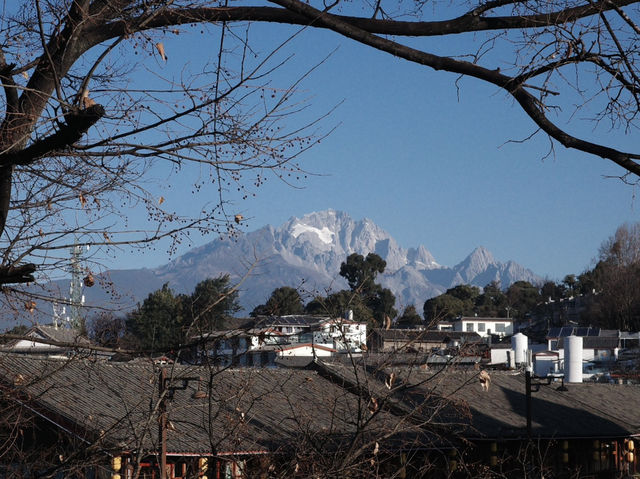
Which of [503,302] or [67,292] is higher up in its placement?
[503,302]

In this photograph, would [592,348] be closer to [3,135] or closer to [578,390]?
[578,390]

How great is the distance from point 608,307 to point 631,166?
7677 cm

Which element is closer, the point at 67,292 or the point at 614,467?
the point at 67,292

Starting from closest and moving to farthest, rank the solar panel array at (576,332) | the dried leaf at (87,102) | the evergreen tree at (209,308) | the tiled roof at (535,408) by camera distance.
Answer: the dried leaf at (87,102) → the evergreen tree at (209,308) → the tiled roof at (535,408) → the solar panel array at (576,332)

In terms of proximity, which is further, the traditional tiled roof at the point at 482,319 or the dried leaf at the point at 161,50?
the traditional tiled roof at the point at 482,319

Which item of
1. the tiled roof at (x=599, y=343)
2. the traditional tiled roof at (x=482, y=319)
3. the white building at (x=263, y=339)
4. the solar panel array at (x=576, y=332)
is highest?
the traditional tiled roof at (x=482, y=319)

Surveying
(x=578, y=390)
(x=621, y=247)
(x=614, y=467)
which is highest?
(x=621, y=247)

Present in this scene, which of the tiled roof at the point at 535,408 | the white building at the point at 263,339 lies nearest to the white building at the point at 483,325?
the tiled roof at the point at 535,408

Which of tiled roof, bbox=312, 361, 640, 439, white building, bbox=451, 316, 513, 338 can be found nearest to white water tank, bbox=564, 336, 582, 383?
tiled roof, bbox=312, 361, 640, 439

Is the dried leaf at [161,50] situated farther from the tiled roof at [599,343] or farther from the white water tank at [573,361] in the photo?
the tiled roof at [599,343]

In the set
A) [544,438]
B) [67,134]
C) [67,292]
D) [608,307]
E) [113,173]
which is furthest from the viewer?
[608,307]

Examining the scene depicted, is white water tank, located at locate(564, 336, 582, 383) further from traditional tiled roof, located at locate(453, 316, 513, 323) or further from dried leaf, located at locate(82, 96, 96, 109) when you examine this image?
traditional tiled roof, located at locate(453, 316, 513, 323)

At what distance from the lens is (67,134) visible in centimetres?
316

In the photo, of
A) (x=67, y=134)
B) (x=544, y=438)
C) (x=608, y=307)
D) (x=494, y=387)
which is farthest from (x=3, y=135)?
(x=608, y=307)
